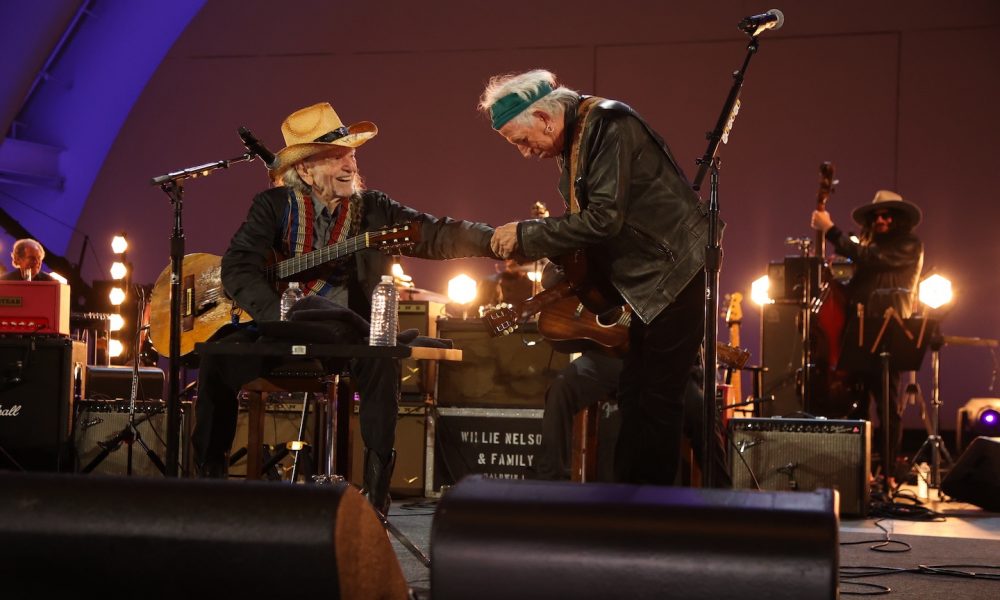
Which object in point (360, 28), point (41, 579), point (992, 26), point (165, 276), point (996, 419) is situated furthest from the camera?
point (360, 28)

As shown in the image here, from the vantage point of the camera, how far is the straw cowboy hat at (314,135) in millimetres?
4137

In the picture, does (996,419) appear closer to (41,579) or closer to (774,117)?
(774,117)

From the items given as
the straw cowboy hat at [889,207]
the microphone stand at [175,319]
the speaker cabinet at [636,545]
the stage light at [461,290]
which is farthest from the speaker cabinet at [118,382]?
the speaker cabinet at [636,545]

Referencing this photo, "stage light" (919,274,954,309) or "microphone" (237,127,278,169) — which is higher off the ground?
"microphone" (237,127,278,169)

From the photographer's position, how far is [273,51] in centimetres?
1091

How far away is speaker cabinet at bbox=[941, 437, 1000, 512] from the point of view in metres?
5.30

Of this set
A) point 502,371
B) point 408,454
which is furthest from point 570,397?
point 408,454

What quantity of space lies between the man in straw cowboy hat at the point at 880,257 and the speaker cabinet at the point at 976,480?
1329mm

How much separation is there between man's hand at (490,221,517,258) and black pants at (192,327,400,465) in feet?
2.03

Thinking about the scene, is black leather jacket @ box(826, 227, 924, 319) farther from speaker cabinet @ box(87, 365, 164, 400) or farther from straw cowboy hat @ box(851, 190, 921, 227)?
speaker cabinet @ box(87, 365, 164, 400)

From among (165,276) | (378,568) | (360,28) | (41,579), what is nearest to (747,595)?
(378,568)

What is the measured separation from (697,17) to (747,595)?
353 inches

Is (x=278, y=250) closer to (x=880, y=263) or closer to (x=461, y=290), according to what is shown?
(x=461, y=290)

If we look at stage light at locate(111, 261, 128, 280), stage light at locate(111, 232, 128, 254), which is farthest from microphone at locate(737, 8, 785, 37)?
stage light at locate(111, 232, 128, 254)
